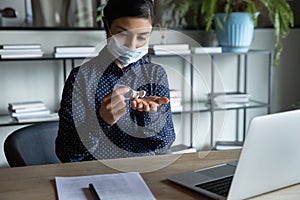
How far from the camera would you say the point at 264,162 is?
1.04 m

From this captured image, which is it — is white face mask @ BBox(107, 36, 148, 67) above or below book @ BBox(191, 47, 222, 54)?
above

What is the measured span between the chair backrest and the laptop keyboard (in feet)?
2.24

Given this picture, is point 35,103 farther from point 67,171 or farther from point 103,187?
point 103,187

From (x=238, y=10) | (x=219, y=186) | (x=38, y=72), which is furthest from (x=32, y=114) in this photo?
(x=219, y=186)

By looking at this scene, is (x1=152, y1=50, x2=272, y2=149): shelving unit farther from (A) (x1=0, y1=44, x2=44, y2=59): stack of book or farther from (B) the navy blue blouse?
(B) the navy blue blouse

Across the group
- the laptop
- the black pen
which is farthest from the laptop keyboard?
the black pen

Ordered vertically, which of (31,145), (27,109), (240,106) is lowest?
(240,106)

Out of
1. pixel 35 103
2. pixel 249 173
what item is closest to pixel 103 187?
pixel 249 173

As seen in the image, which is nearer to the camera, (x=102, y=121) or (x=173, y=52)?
(x=102, y=121)

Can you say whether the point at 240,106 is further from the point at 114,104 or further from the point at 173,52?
the point at 114,104

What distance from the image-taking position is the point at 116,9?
5.12 ft

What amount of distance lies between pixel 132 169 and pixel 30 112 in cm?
160

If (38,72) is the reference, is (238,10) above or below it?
above

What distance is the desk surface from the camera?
111 centimetres
